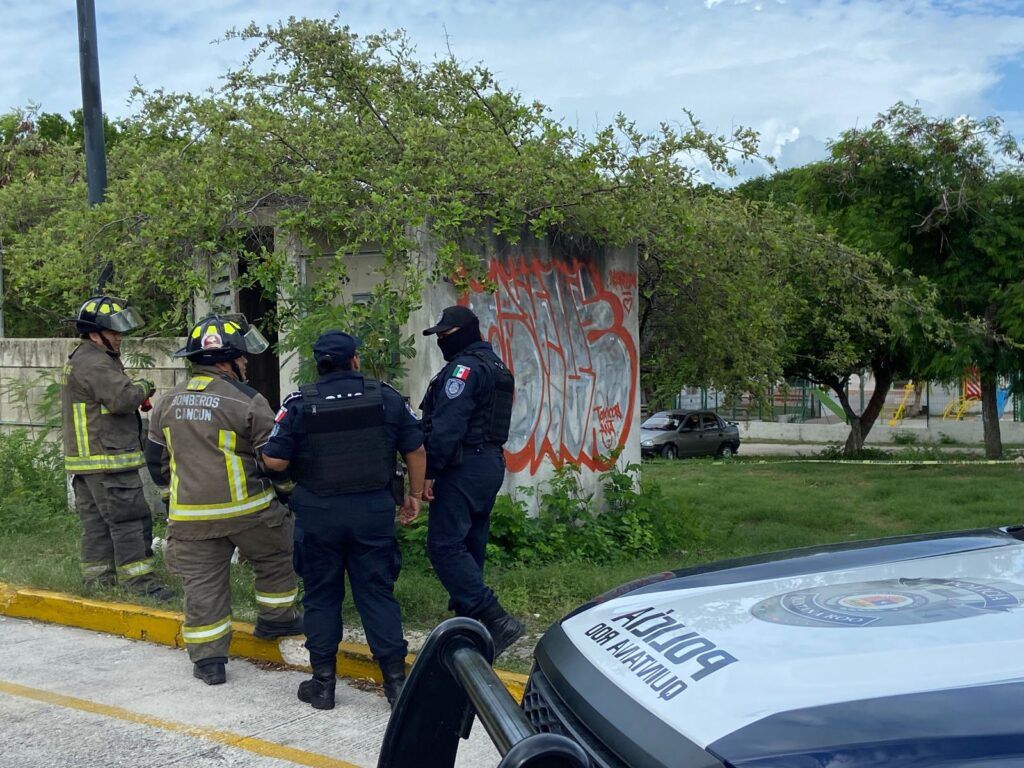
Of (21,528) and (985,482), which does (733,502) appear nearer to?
(985,482)

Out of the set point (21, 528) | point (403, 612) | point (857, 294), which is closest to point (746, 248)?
point (857, 294)

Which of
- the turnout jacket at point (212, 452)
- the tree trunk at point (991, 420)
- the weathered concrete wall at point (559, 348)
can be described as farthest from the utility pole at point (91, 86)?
the tree trunk at point (991, 420)

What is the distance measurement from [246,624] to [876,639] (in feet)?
14.8

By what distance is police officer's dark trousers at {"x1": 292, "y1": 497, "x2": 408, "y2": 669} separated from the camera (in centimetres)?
493

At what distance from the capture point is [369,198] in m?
6.98

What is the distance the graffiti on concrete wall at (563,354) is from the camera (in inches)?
307

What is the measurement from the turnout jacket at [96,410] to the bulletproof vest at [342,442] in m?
2.32

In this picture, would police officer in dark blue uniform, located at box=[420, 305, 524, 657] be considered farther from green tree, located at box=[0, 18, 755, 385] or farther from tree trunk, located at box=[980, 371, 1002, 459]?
tree trunk, located at box=[980, 371, 1002, 459]

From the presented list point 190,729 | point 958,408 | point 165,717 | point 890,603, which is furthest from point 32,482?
point 958,408

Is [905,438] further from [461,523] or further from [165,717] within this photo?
[165,717]

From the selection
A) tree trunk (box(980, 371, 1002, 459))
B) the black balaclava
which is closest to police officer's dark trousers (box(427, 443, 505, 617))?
the black balaclava

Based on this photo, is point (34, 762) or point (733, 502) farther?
point (733, 502)

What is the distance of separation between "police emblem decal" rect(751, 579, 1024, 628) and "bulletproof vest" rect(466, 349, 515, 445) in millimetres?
3051

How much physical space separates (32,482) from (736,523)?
6634 mm
